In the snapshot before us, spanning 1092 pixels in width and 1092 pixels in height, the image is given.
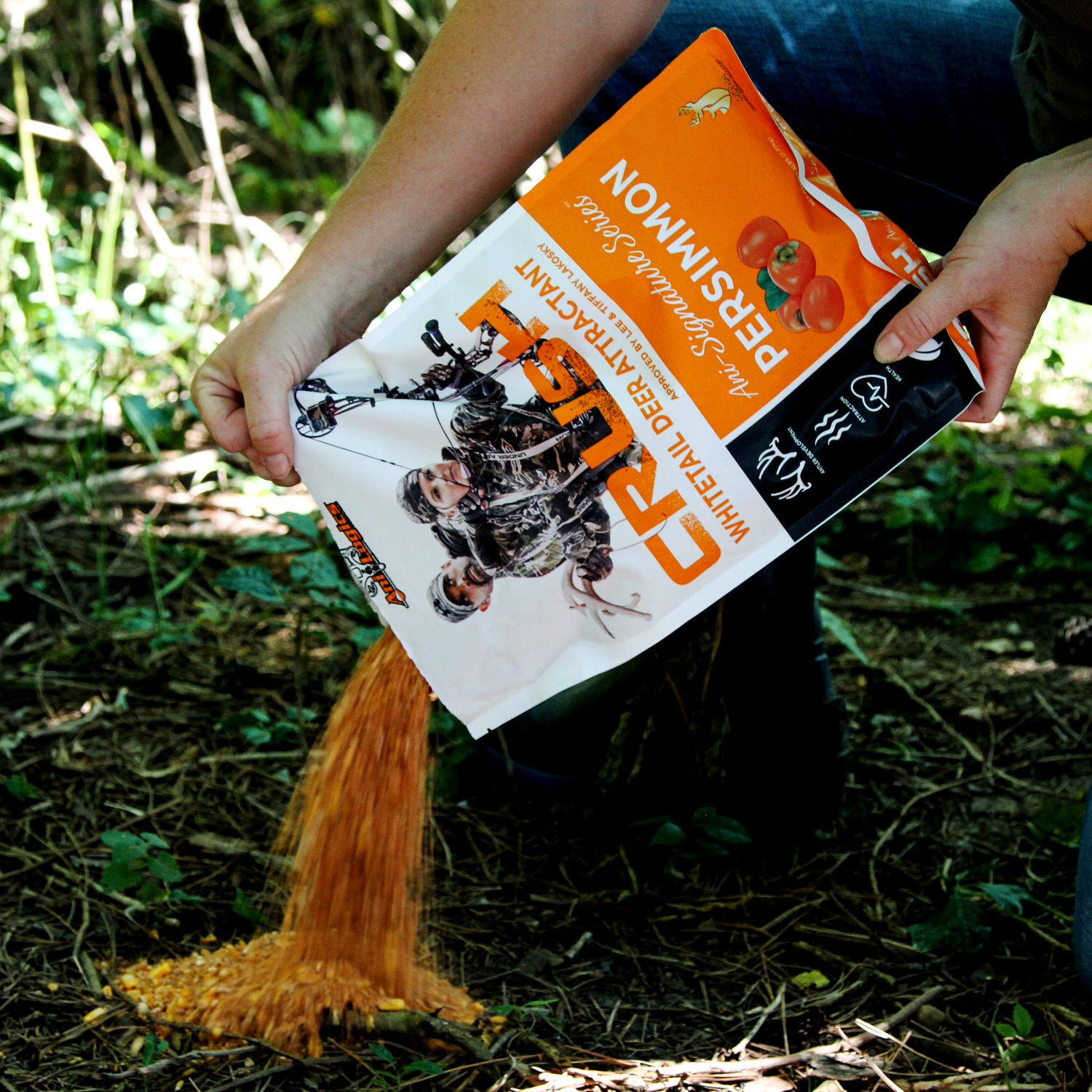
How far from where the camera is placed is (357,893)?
108 cm

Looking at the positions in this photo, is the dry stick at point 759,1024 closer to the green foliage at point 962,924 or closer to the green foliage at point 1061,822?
the green foliage at point 962,924

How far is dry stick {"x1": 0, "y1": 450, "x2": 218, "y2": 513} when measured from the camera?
1844 millimetres

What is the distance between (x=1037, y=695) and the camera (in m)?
1.60

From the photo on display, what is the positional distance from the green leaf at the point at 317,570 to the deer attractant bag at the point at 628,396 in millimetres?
396

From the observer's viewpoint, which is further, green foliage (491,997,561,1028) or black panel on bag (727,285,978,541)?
green foliage (491,997,561,1028)

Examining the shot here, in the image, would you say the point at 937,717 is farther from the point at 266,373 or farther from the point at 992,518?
the point at 266,373

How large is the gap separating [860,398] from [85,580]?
1.38 m

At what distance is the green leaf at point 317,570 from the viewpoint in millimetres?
1304

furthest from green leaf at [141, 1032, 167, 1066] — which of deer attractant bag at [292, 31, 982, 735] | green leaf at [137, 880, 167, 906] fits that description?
deer attractant bag at [292, 31, 982, 735]

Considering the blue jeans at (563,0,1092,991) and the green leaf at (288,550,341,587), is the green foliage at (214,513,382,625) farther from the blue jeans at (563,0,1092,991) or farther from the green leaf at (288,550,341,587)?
the blue jeans at (563,0,1092,991)

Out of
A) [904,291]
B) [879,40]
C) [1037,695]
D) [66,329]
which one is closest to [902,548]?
[1037,695]

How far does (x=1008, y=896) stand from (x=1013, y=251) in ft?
2.28

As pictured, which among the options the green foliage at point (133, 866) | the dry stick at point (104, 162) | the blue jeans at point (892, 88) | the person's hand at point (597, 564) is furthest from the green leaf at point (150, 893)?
the dry stick at point (104, 162)

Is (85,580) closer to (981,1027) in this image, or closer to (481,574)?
(481,574)
